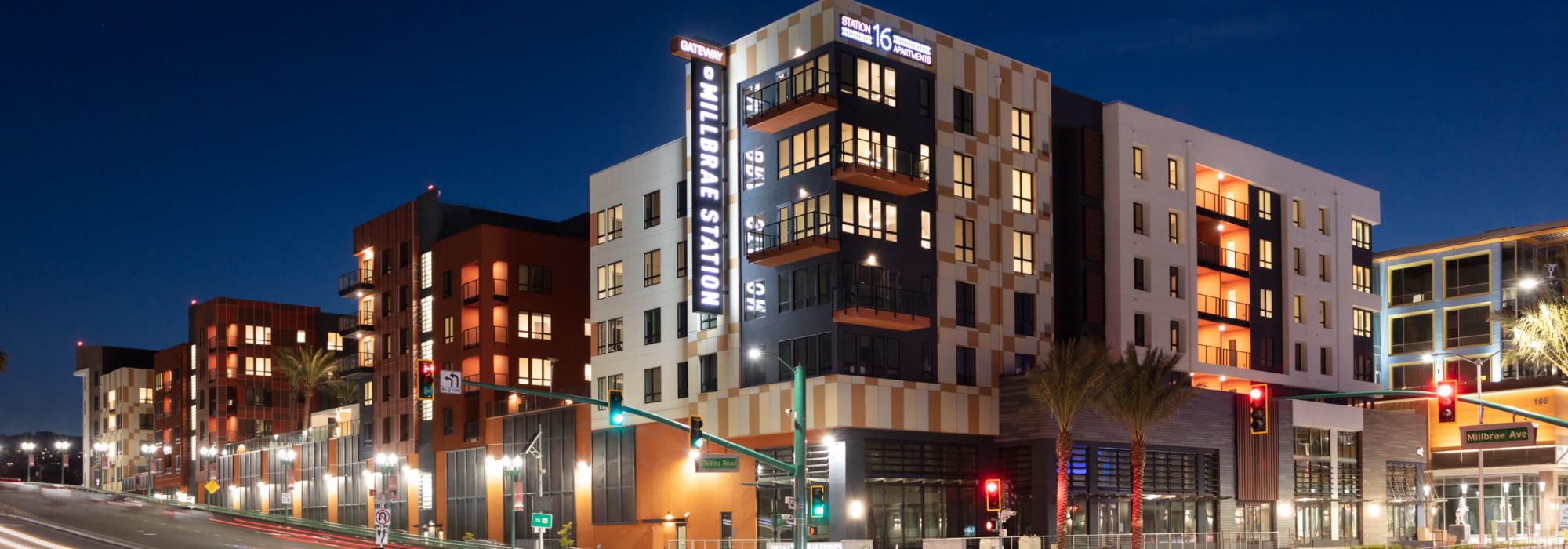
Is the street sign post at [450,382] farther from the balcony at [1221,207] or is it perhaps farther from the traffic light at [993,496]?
the balcony at [1221,207]

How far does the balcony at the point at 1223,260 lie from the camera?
77.7 m

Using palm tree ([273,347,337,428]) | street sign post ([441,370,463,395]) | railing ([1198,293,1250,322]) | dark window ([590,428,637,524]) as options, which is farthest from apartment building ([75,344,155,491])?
street sign post ([441,370,463,395])

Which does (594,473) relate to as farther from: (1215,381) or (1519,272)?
(1519,272)

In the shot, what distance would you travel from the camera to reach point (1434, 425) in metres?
90.9

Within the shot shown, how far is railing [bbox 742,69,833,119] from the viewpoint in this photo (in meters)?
62.1

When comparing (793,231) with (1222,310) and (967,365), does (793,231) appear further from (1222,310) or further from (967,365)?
(1222,310)

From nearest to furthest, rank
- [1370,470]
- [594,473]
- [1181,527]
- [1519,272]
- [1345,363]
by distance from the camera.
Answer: [1181,527] < [594,473] < [1370,470] < [1345,363] < [1519,272]

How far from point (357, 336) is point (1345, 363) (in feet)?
222

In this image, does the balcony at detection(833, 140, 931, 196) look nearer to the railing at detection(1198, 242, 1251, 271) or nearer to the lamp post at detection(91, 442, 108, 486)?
→ the railing at detection(1198, 242, 1251, 271)

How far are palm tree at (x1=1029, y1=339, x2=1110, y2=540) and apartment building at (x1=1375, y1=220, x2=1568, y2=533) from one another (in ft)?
96.2

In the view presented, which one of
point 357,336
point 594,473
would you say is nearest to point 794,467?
point 594,473

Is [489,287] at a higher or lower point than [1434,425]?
higher

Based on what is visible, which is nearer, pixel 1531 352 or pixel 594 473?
pixel 1531 352

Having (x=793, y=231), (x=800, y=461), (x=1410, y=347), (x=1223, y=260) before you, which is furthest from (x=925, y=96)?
(x=1410, y=347)
